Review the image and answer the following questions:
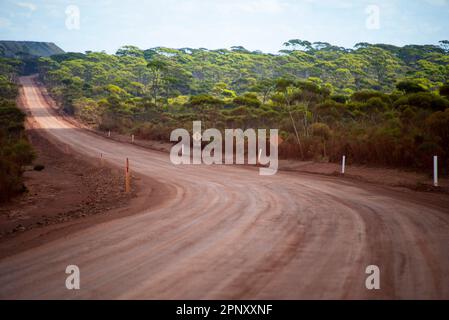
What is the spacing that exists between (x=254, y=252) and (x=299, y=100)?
23.8 meters

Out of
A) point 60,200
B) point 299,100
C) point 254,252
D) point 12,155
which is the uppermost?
point 299,100

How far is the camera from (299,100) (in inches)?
1111

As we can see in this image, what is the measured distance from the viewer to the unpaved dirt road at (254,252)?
4445 mm

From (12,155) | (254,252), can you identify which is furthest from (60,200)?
(254,252)

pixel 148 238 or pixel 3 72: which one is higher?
pixel 3 72

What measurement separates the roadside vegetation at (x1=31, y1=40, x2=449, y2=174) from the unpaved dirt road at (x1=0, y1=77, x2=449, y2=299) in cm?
821

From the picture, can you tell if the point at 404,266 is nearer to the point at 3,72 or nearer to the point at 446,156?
the point at 446,156

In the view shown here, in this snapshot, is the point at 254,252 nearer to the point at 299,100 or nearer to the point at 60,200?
the point at 60,200

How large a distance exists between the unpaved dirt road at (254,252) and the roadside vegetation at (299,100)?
8211 millimetres

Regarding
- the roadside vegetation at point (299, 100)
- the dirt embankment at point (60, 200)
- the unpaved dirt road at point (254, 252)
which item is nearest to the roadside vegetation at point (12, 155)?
the dirt embankment at point (60, 200)
